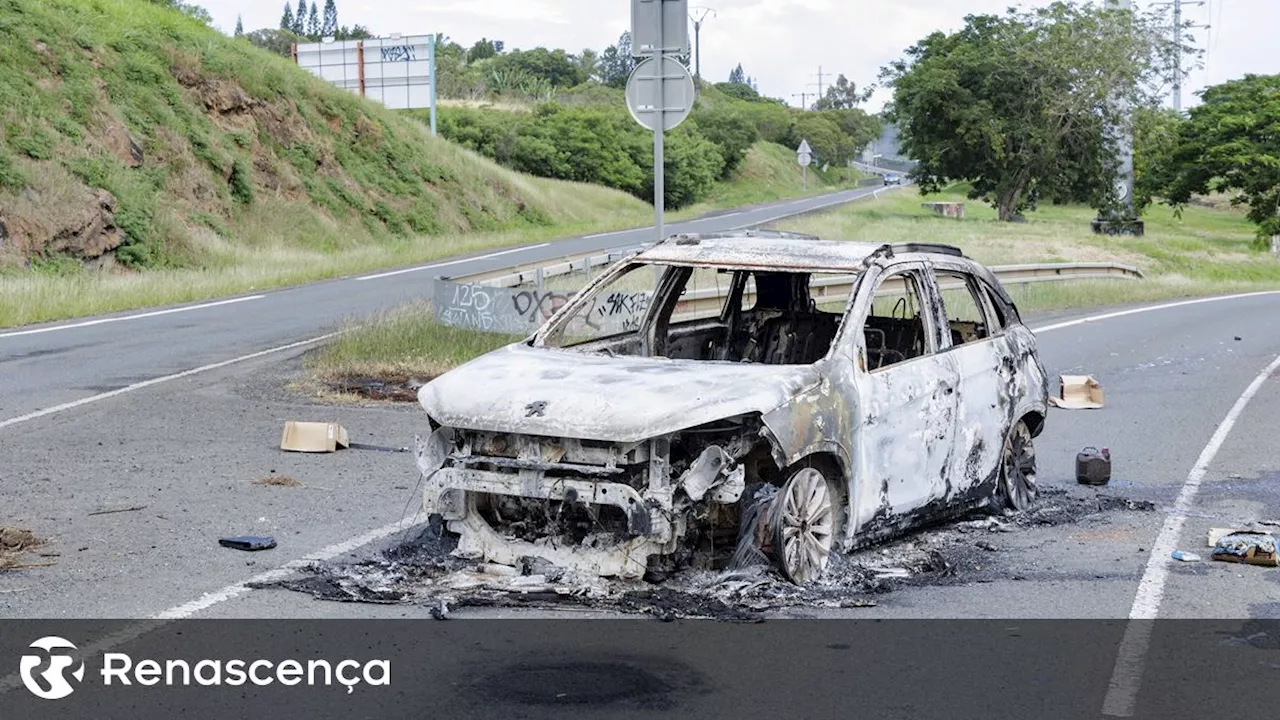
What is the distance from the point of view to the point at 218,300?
990 inches

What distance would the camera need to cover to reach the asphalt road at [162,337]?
14867 millimetres

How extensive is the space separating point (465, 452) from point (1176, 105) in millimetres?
79345

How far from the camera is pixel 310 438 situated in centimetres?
1141

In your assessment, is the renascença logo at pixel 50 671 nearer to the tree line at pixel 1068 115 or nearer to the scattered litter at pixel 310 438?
the scattered litter at pixel 310 438

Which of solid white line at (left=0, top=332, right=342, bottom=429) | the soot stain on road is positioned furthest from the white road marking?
solid white line at (left=0, top=332, right=342, bottom=429)

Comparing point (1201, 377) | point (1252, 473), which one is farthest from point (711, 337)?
point (1201, 377)

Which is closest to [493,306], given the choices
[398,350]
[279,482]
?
[398,350]

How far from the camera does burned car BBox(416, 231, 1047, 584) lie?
23.2 ft

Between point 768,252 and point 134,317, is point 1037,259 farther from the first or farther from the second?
point 768,252

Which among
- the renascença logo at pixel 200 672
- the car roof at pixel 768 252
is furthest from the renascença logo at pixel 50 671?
the car roof at pixel 768 252

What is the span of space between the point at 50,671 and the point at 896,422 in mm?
4243

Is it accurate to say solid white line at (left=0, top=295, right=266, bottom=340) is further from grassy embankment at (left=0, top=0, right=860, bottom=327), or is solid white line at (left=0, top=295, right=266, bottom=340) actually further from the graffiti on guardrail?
the graffiti on guardrail

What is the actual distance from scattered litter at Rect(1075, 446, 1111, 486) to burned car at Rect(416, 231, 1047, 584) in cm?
143

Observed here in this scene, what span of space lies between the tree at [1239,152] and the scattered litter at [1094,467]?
5367 centimetres
